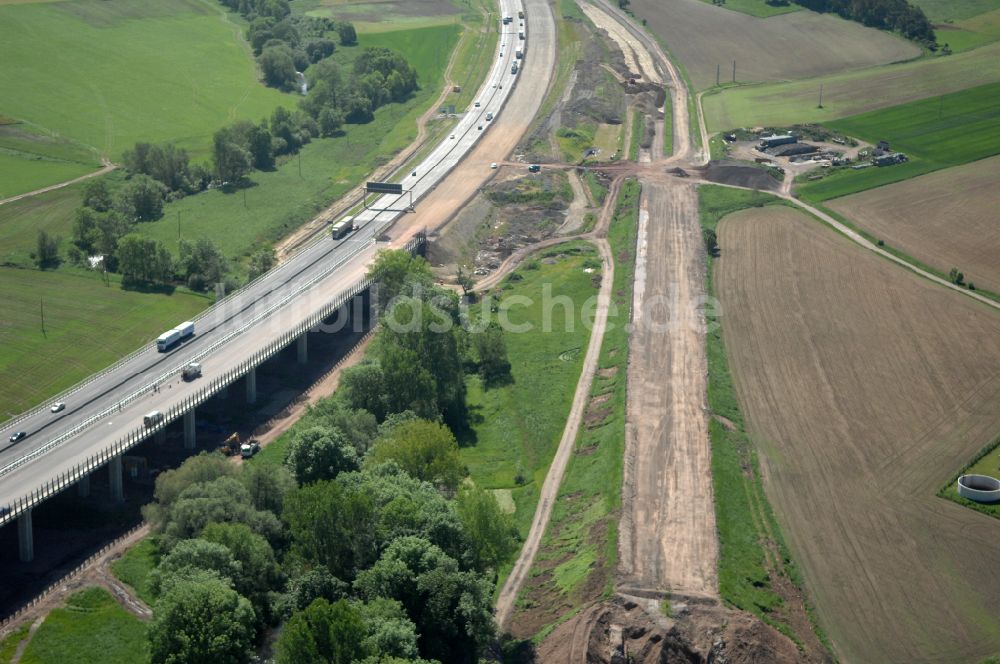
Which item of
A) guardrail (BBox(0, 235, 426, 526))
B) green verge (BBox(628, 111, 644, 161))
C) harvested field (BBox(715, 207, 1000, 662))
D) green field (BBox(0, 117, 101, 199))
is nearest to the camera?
harvested field (BBox(715, 207, 1000, 662))

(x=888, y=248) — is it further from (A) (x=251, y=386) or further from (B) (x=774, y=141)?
(A) (x=251, y=386)

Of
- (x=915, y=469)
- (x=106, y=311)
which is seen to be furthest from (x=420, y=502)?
(x=106, y=311)

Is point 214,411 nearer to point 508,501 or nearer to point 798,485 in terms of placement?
point 508,501

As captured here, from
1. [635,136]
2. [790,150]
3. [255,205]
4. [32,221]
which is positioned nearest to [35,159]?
[32,221]

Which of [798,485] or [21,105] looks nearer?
[798,485]

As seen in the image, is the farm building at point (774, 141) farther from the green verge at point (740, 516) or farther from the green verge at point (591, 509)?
the green verge at point (740, 516)

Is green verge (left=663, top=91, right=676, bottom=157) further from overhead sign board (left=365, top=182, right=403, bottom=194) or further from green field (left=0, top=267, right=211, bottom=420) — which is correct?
green field (left=0, top=267, right=211, bottom=420)

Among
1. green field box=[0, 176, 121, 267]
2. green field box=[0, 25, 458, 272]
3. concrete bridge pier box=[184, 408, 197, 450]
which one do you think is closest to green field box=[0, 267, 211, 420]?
green field box=[0, 176, 121, 267]

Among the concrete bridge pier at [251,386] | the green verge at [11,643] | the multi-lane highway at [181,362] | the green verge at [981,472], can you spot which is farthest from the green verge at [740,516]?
the green verge at [11,643]
